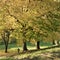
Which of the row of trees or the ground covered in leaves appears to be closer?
the ground covered in leaves

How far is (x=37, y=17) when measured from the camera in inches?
1383

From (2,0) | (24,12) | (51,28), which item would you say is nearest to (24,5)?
(24,12)

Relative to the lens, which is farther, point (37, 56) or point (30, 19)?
point (30, 19)

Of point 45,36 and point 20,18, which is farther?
point 45,36

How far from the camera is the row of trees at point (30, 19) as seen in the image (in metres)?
33.9

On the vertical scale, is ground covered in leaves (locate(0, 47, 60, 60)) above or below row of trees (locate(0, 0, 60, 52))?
below

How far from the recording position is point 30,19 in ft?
111

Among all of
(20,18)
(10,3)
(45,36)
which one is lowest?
(45,36)

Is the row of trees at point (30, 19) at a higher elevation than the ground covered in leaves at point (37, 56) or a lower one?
higher

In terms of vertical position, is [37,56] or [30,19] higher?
[30,19]

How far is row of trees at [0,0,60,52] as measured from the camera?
3394 cm

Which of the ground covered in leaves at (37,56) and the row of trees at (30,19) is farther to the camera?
the row of trees at (30,19)

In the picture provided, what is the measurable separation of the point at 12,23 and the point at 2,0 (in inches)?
137

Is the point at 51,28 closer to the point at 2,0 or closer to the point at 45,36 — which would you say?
the point at 45,36
